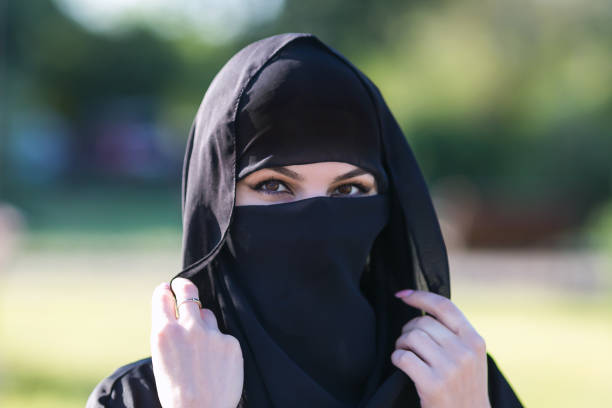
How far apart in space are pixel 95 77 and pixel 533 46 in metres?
22.5

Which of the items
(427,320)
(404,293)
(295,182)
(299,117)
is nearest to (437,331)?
(427,320)

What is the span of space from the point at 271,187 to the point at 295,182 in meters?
0.06

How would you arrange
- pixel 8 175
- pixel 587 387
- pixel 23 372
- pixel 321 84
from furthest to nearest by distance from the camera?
pixel 8 175
pixel 23 372
pixel 587 387
pixel 321 84

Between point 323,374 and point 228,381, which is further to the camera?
point 323,374

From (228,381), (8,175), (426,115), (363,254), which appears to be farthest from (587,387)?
(8,175)

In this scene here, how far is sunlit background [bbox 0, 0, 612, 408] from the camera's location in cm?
682

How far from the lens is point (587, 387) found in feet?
18.0

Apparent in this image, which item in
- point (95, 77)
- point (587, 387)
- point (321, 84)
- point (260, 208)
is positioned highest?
point (95, 77)

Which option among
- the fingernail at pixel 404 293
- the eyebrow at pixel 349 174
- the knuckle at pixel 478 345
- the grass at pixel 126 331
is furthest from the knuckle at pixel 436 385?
the grass at pixel 126 331

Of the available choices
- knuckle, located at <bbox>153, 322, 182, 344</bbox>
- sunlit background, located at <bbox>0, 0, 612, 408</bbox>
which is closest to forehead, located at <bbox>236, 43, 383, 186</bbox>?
knuckle, located at <bbox>153, 322, 182, 344</bbox>

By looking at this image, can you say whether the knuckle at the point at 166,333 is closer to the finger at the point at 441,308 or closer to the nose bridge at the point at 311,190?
the nose bridge at the point at 311,190

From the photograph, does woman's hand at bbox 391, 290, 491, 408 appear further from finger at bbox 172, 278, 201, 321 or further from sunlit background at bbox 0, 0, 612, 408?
sunlit background at bbox 0, 0, 612, 408

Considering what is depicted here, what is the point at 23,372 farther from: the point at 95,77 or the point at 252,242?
the point at 95,77

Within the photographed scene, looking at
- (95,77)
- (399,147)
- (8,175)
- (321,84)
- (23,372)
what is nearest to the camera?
(321,84)
